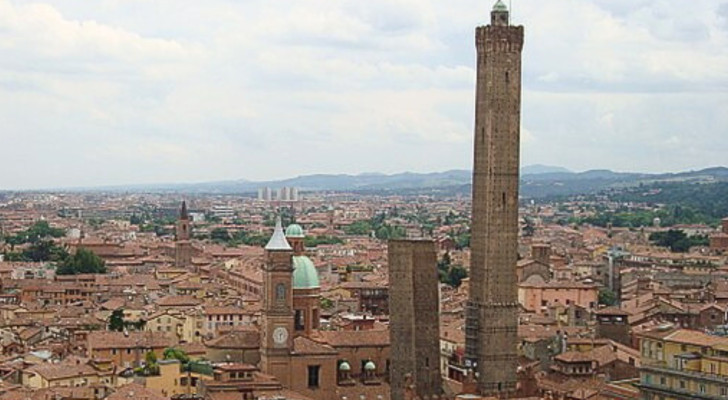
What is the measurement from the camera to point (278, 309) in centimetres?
4300

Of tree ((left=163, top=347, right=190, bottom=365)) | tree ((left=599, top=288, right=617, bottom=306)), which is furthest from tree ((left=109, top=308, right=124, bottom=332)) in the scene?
tree ((left=599, top=288, right=617, bottom=306))

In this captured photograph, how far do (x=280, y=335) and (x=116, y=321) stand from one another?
20.0 metres

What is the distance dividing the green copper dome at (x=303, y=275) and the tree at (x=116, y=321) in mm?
15550

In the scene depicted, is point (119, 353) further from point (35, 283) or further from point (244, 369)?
point (35, 283)

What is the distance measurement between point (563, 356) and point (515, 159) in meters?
→ 6.82

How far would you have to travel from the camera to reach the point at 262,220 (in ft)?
638

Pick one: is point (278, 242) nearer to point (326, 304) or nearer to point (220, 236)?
point (326, 304)

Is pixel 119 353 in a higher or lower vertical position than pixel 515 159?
lower

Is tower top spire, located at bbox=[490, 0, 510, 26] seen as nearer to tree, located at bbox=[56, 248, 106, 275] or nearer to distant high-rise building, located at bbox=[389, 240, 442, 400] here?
distant high-rise building, located at bbox=[389, 240, 442, 400]

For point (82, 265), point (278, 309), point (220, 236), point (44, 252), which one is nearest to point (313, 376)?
point (278, 309)

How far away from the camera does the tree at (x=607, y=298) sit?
248ft

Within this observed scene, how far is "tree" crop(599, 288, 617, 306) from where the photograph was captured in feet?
248

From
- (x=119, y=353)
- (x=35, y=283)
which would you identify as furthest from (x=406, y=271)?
(x=35, y=283)

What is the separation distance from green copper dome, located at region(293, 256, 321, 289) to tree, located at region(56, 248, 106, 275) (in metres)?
48.3
